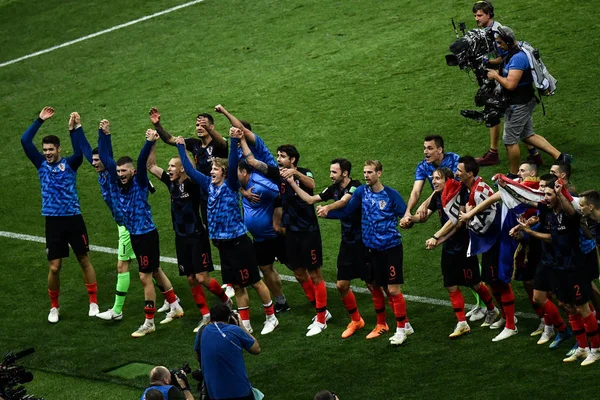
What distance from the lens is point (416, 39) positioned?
21.1 m

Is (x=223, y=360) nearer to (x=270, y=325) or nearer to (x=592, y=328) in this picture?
(x=270, y=325)

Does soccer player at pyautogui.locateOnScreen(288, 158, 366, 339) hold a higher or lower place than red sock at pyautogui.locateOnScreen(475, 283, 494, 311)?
higher

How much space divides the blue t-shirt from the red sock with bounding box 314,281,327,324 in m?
3.36

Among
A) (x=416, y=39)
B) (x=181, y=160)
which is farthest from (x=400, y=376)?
(x=416, y=39)

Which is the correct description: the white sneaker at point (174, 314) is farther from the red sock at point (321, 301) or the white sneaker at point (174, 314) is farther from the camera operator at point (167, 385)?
the camera operator at point (167, 385)

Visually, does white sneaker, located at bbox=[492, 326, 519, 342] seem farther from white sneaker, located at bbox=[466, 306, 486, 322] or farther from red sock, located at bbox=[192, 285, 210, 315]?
red sock, located at bbox=[192, 285, 210, 315]

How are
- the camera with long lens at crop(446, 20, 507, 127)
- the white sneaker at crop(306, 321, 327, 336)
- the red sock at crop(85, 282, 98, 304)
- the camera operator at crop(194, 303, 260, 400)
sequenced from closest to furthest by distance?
the camera operator at crop(194, 303, 260, 400), the white sneaker at crop(306, 321, 327, 336), the red sock at crop(85, 282, 98, 304), the camera with long lens at crop(446, 20, 507, 127)

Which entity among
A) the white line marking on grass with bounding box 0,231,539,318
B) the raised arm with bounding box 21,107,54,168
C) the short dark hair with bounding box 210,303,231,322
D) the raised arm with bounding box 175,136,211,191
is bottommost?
the white line marking on grass with bounding box 0,231,539,318

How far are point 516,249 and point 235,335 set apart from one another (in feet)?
11.7

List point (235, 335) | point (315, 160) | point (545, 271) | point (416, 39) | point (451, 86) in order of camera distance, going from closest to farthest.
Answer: point (235, 335)
point (545, 271)
point (315, 160)
point (451, 86)
point (416, 39)

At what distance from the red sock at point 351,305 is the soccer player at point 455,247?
113 cm

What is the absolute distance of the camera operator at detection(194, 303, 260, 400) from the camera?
33.2ft

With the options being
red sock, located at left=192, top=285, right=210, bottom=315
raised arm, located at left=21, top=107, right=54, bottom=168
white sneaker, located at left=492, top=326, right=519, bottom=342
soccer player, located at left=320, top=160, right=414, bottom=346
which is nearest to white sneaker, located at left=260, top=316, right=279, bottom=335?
red sock, located at left=192, top=285, right=210, bottom=315

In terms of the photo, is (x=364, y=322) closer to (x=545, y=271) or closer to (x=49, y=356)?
(x=545, y=271)
